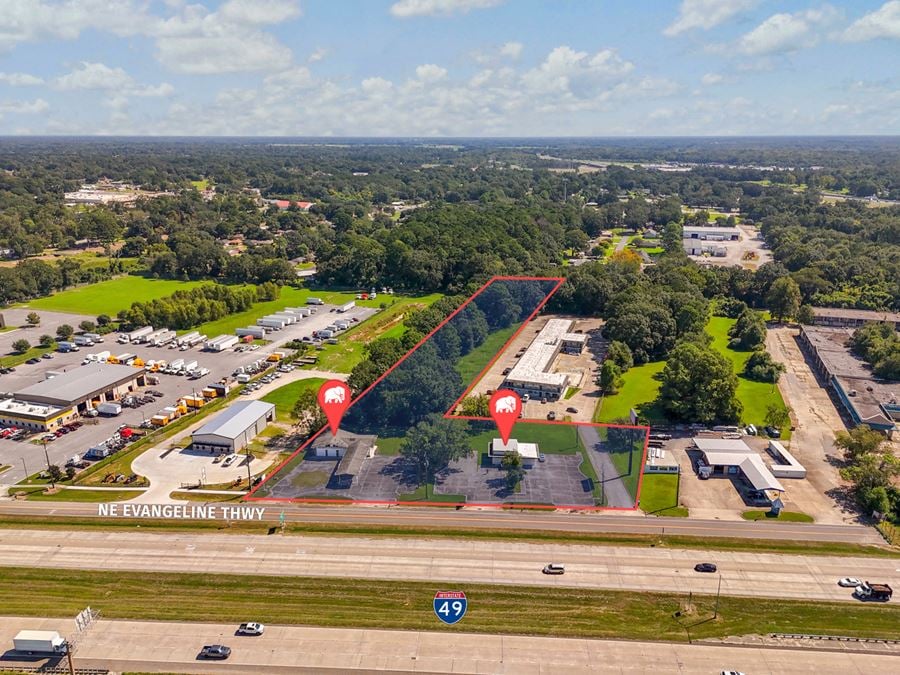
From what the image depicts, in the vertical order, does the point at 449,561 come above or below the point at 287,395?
below

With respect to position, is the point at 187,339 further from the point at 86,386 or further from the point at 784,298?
the point at 784,298

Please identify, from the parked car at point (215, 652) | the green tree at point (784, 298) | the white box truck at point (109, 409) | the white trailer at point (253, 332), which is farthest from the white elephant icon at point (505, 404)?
the green tree at point (784, 298)

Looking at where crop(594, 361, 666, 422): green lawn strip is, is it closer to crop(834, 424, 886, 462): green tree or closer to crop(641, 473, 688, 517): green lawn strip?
crop(641, 473, 688, 517): green lawn strip

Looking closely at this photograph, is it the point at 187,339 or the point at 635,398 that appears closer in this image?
the point at 635,398

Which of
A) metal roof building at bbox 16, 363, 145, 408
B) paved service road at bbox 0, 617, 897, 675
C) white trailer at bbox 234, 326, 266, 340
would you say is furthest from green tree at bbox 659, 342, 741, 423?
metal roof building at bbox 16, 363, 145, 408

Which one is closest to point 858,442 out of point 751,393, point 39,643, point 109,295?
point 751,393

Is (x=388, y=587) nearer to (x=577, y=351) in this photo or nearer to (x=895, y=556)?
(x=895, y=556)
